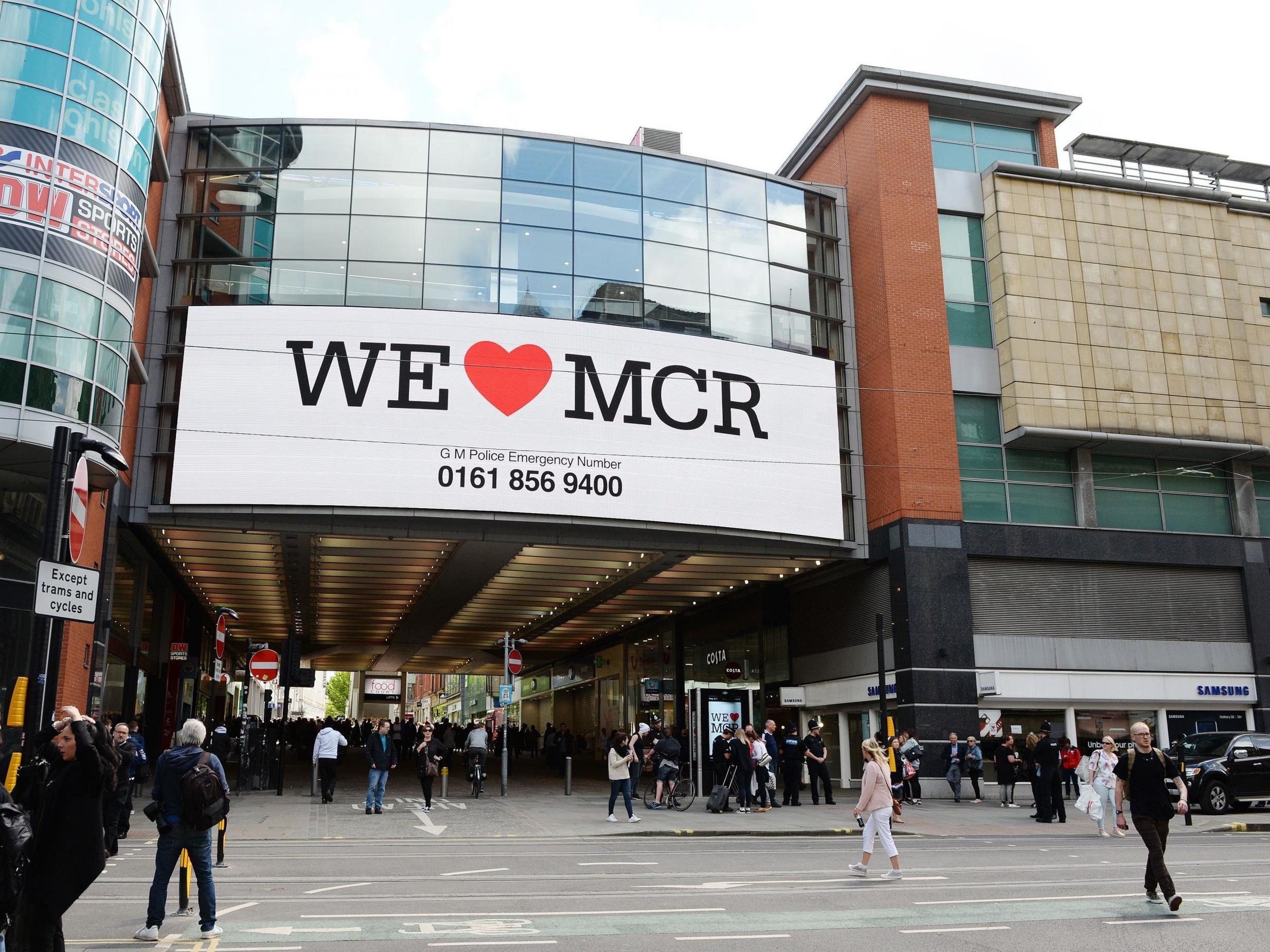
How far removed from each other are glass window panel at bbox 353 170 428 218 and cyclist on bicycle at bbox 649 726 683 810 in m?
15.7

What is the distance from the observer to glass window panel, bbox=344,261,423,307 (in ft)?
97.2

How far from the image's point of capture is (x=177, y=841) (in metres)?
9.70

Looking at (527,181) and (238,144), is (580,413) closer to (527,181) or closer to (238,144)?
(527,181)

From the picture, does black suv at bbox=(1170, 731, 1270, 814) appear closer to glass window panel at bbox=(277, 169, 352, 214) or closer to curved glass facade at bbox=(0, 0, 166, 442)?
curved glass facade at bbox=(0, 0, 166, 442)

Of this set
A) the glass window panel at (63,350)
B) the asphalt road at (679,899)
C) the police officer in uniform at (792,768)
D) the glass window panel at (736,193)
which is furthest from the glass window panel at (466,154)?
the asphalt road at (679,899)

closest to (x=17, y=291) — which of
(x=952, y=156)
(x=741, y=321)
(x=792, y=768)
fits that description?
(x=741, y=321)

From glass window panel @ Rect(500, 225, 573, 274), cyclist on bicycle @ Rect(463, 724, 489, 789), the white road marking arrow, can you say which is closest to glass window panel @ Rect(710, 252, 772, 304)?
glass window panel @ Rect(500, 225, 573, 274)

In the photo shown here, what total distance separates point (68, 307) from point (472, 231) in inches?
455

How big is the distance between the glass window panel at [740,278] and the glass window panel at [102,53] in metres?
15.9

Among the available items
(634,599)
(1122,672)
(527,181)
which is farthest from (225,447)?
(1122,672)

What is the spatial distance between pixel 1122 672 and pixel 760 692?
1180 centimetres

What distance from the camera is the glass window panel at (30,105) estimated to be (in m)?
21.5

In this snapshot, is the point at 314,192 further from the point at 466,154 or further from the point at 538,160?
the point at 538,160

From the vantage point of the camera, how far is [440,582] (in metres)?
37.3
